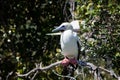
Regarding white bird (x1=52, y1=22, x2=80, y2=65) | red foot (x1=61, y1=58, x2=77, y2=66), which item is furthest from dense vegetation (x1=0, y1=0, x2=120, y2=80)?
red foot (x1=61, y1=58, x2=77, y2=66)

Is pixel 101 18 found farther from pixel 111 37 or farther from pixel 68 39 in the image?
pixel 68 39

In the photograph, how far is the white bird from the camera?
3611 millimetres

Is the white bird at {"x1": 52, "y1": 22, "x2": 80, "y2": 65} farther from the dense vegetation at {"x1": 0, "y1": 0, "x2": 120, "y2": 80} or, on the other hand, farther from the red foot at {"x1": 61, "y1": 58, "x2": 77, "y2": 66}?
the dense vegetation at {"x1": 0, "y1": 0, "x2": 120, "y2": 80}

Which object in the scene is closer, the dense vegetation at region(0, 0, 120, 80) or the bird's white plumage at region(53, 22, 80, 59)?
the bird's white plumage at region(53, 22, 80, 59)

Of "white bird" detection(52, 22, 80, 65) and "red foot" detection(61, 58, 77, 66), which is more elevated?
"white bird" detection(52, 22, 80, 65)

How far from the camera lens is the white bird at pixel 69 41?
3.61 meters

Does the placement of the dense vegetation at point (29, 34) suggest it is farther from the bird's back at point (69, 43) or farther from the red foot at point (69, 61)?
the red foot at point (69, 61)

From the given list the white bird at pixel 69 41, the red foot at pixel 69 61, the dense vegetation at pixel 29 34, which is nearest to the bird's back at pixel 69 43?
the white bird at pixel 69 41

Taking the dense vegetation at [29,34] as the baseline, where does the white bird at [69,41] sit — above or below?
above

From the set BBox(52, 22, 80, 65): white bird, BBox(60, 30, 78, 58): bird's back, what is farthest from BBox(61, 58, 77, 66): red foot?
BBox(60, 30, 78, 58): bird's back

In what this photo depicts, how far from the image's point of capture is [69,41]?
144 inches

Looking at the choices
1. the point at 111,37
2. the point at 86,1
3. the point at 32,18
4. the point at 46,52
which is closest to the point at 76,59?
the point at 111,37

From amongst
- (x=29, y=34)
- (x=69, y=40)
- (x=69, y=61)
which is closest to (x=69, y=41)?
(x=69, y=40)

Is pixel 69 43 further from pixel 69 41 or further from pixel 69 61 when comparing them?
pixel 69 61
